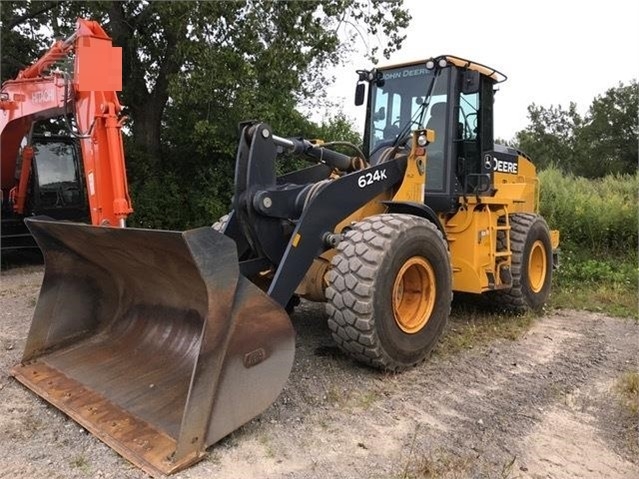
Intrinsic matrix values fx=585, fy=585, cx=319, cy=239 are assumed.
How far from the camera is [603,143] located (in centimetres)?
3944

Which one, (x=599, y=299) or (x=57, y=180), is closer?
(x=599, y=299)

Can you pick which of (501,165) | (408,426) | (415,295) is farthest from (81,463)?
(501,165)

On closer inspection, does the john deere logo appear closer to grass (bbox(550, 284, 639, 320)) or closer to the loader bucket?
grass (bbox(550, 284, 639, 320))

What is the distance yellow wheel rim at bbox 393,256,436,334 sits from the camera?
4277 mm

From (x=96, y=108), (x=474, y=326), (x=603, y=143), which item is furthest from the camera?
(x=603, y=143)

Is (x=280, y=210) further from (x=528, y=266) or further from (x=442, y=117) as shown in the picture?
(x=528, y=266)

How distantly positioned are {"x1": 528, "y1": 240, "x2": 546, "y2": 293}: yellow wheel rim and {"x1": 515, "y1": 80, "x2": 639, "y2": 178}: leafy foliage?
31631 millimetres

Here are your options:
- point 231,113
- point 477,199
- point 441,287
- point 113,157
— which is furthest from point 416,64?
point 231,113

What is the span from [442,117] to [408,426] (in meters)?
3.06

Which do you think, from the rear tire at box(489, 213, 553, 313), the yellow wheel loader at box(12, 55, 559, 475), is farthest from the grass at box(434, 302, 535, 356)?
the yellow wheel loader at box(12, 55, 559, 475)

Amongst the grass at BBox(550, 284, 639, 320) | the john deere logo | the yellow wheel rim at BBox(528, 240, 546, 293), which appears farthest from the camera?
the grass at BBox(550, 284, 639, 320)

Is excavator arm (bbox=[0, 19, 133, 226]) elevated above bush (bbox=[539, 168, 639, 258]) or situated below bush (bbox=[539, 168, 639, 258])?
above

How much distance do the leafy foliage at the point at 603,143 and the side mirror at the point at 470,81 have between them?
33039 millimetres

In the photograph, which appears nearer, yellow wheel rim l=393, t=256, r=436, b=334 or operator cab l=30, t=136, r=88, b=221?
yellow wheel rim l=393, t=256, r=436, b=334
